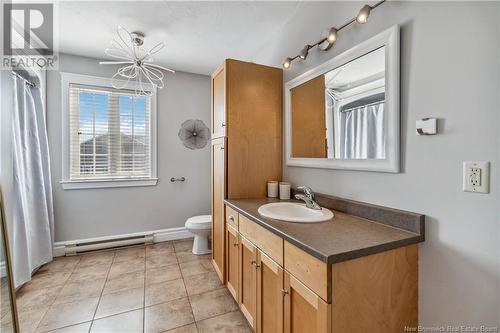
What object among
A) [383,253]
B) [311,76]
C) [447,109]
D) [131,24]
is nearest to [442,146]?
[447,109]

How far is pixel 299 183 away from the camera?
1.96 meters

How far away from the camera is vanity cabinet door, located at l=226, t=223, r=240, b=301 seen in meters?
1.76

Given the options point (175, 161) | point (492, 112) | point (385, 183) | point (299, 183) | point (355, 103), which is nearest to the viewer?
point (492, 112)

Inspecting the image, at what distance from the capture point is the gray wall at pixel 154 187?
8.85 feet

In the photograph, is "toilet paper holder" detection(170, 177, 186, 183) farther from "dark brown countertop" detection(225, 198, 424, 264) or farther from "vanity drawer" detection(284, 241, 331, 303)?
"vanity drawer" detection(284, 241, 331, 303)

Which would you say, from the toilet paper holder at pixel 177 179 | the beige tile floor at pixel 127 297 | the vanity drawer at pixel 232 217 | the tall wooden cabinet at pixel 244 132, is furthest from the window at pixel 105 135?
the vanity drawer at pixel 232 217

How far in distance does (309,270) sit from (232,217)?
953 millimetres

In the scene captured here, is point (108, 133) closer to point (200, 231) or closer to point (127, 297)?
point (200, 231)

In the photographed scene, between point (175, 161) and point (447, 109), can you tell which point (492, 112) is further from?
point (175, 161)

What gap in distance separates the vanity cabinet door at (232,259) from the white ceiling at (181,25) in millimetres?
1864

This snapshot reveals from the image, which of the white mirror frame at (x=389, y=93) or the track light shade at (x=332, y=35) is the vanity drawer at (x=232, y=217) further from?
the track light shade at (x=332, y=35)

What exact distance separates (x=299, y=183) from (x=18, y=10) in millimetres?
2758

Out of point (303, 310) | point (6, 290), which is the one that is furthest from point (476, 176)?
point (6, 290)

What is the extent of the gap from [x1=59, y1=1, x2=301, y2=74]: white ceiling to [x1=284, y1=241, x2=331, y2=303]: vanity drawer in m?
1.94
